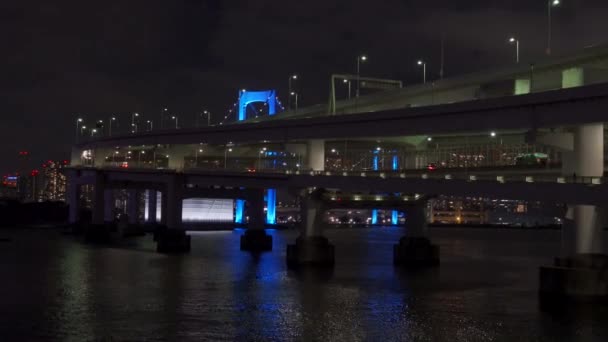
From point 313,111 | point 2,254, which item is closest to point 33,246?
point 2,254

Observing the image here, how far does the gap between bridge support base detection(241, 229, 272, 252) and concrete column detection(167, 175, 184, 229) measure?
22.4 feet

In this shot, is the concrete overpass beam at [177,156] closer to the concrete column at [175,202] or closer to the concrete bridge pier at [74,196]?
the concrete column at [175,202]

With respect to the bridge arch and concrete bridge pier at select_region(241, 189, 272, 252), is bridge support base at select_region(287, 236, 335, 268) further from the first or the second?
the bridge arch

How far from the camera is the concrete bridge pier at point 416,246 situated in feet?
200

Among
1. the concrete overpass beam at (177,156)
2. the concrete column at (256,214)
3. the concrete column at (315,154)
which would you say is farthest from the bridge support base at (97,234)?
the concrete column at (315,154)

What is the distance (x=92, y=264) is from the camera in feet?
188

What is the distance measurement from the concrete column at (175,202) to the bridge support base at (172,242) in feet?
2.26

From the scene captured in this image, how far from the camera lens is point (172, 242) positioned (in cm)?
7194

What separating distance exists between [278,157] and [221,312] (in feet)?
164

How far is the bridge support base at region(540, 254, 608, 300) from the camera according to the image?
35.8 m

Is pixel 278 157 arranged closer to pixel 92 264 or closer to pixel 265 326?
pixel 92 264

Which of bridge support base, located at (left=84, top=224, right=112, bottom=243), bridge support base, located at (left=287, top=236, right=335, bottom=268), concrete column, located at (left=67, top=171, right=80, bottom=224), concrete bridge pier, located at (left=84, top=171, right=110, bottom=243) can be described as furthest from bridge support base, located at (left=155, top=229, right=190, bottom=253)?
concrete column, located at (left=67, top=171, right=80, bottom=224)

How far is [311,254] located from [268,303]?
18.8m

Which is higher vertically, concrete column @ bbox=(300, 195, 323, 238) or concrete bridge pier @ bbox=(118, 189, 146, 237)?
concrete column @ bbox=(300, 195, 323, 238)
